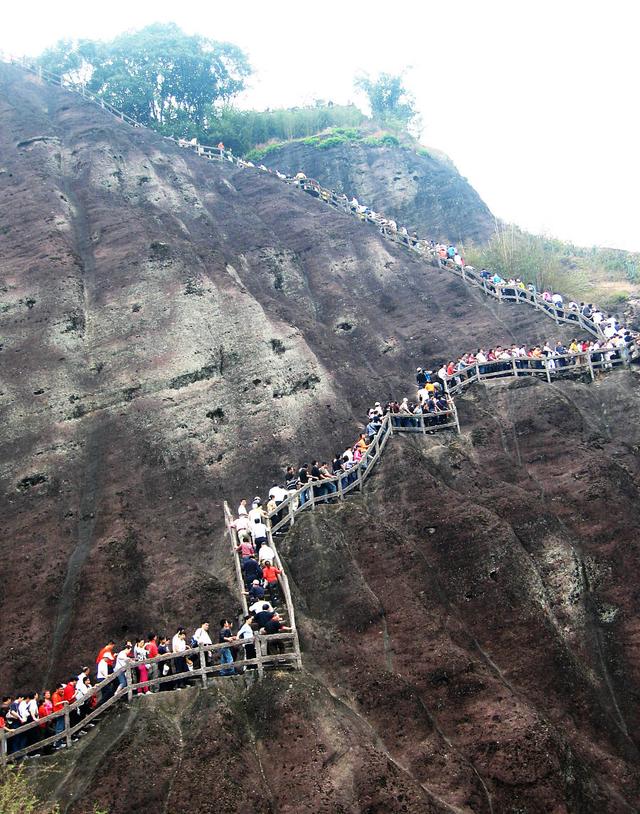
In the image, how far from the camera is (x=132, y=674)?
64.5ft

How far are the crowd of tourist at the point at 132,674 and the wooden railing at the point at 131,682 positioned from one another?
0.08ft

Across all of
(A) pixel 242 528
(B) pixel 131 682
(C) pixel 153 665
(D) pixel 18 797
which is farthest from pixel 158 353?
(D) pixel 18 797

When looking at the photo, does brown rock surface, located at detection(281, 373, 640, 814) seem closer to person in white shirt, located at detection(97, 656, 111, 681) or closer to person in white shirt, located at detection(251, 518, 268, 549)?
person in white shirt, located at detection(251, 518, 268, 549)

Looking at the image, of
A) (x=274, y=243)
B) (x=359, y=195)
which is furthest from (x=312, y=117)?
(x=274, y=243)

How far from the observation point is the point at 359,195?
6178 centimetres

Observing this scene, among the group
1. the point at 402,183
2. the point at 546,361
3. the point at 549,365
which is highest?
the point at 402,183

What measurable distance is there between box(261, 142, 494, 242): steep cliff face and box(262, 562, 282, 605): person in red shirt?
40.3 meters

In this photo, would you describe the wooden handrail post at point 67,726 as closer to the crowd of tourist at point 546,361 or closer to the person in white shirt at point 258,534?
the person in white shirt at point 258,534

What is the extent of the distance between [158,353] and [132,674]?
18.6 m

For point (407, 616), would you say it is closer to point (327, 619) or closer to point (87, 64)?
point (327, 619)

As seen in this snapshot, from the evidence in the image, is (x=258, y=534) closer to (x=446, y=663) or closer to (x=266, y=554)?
(x=266, y=554)

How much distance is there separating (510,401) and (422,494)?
26.1 ft

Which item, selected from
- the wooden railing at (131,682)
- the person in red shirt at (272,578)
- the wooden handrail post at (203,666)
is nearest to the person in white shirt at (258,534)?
the person in red shirt at (272,578)

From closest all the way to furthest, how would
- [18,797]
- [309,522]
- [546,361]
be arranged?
[18,797]
[309,522]
[546,361]
